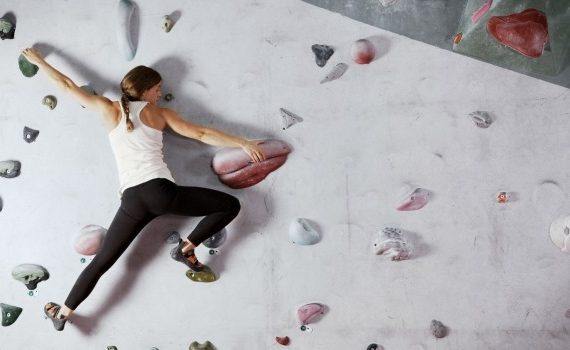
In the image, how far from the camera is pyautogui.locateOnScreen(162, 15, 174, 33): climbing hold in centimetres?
241

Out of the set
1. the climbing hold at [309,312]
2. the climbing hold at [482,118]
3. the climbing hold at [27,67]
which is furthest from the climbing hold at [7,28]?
the climbing hold at [482,118]

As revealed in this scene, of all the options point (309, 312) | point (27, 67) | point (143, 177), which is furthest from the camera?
point (27, 67)

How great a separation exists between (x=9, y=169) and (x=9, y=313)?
1.70 ft

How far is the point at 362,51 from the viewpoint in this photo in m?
2.37

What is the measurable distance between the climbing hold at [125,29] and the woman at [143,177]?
16 cm

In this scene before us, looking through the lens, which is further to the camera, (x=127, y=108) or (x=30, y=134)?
(x=30, y=134)

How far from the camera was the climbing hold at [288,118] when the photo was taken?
2369mm

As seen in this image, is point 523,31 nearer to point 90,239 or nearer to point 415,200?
point 415,200

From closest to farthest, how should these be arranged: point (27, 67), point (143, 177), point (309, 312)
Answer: point (143, 177) < point (309, 312) < point (27, 67)

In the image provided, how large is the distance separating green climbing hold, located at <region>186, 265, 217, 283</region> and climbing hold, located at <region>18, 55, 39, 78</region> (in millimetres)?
933

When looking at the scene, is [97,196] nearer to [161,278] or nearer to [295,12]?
[161,278]

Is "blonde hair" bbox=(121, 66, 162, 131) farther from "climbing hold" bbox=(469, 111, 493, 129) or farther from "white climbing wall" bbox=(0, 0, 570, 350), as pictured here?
"climbing hold" bbox=(469, 111, 493, 129)

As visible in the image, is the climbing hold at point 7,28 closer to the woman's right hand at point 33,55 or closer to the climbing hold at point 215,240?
the woman's right hand at point 33,55

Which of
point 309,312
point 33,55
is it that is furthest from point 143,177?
point 309,312
